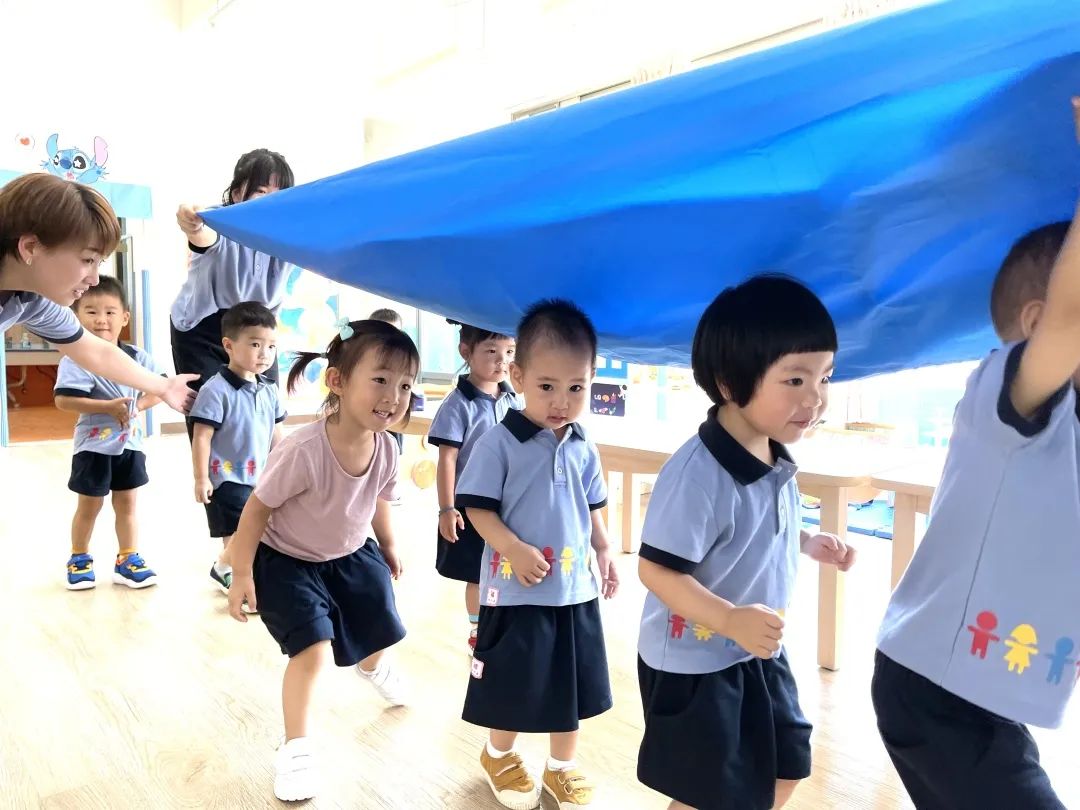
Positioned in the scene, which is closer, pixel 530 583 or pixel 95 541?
pixel 530 583

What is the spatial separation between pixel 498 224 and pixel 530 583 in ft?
1.81

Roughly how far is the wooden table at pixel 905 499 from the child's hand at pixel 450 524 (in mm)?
982

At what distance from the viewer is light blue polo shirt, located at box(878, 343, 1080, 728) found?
2.59 feet

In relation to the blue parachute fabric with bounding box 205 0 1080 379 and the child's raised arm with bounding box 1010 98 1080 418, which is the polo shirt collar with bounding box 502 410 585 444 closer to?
the blue parachute fabric with bounding box 205 0 1080 379

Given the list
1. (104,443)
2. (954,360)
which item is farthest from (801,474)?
(104,443)

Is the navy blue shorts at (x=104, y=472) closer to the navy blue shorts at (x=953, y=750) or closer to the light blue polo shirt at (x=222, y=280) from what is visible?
the light blue polo shirt at (x=222, y=280)

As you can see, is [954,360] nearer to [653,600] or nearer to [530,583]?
[653,600]

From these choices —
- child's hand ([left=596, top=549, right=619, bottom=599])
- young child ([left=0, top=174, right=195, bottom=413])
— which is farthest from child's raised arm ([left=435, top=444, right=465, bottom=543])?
young child ([left=0, top=174, right=195, bottom=413])

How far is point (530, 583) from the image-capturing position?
1259mm

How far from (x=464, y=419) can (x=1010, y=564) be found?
1.27m

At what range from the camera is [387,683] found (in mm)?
1697

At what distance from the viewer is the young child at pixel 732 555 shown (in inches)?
37.1

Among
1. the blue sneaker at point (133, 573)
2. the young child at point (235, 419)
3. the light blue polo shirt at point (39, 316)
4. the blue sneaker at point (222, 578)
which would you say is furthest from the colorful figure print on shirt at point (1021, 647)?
the blue sneaker at point (133, 573)

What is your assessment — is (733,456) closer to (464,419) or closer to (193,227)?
(464,419)
